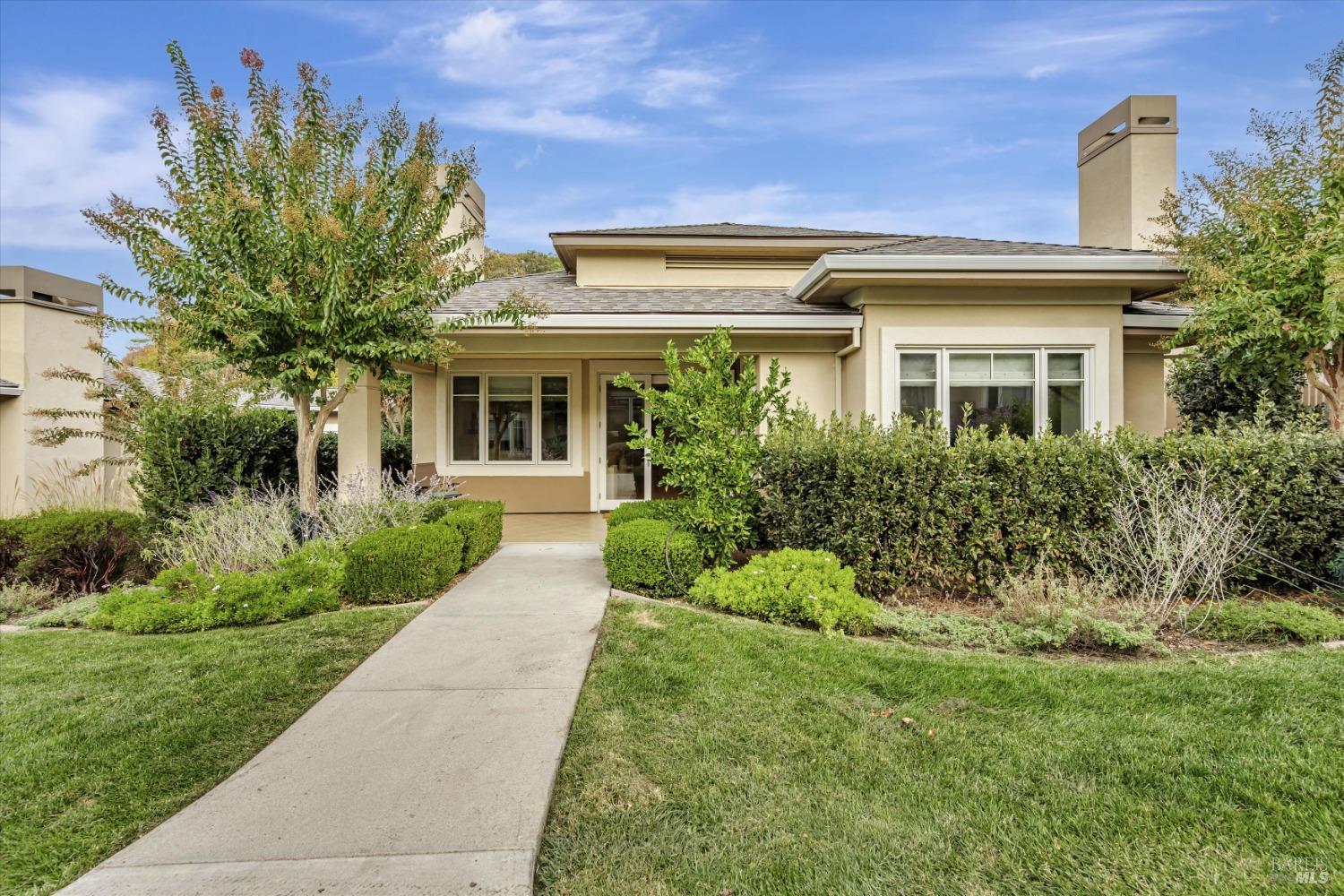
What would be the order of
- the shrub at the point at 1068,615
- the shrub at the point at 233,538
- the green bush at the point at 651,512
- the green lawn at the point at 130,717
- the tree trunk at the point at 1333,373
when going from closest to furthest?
the green lawn at the point at 130,717 → the shrub at the point at 1068,615 → the shrub at the point at 233,538 → the green bush at the point at 651,512 → the tree trunk at the point at 1333,373

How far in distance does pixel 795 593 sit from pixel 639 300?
6.64 meters

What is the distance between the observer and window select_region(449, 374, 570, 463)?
12109mm

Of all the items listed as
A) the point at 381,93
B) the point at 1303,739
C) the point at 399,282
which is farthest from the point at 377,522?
the point at 1303,739

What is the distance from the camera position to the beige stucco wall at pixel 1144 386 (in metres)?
10.4

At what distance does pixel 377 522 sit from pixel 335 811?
5271 millimetres

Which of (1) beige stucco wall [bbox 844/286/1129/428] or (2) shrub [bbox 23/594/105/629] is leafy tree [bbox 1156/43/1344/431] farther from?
(2) shrub [bbox 23/594/105/629]

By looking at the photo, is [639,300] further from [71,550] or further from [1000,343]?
[71,550]

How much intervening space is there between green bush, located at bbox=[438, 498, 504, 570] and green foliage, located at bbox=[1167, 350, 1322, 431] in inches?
379

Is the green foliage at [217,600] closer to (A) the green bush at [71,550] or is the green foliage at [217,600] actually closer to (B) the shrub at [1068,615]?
(A) the green bush at [71,550]

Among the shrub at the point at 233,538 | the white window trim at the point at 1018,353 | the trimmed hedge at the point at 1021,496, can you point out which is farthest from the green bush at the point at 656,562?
the white window trim at the point at 1018,353

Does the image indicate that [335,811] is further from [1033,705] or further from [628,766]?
[1033,705]

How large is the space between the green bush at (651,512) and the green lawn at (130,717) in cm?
279

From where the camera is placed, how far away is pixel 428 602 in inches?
256

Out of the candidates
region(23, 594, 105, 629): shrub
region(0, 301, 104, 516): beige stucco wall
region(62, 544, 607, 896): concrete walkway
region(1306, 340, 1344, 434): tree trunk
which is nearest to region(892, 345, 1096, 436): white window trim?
region(1306, 340, 1344, 434): tree trunk
